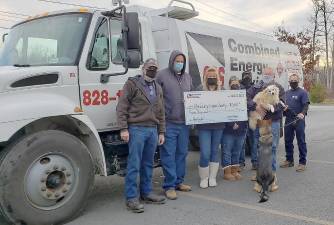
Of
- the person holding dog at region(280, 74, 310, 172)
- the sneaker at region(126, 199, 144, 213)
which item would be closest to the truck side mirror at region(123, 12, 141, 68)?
the sneaker at region(126, 199, 144, 213)

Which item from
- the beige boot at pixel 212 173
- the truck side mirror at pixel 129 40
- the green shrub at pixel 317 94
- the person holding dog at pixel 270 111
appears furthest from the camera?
the green shrub at pixel 317 94

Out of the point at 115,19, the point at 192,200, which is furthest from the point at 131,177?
the point at 115,19

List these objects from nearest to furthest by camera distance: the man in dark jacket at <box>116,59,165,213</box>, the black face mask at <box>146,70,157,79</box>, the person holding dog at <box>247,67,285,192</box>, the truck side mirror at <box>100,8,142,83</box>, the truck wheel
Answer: the truck wheel
the truck side mirror at <box>100,8,142,83</box>
the man in dark jacket at <box>116,59,165,213</box>
the black face mask at <box>146,70,157,79</box>
the person holding dog at <box>247,67,285,192</box>

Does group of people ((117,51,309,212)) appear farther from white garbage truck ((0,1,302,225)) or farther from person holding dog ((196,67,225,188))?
white garbage truck ((0,1,302,225))

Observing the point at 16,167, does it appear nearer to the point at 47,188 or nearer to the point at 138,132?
the point at 47,188

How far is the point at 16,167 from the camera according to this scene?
15.4ft

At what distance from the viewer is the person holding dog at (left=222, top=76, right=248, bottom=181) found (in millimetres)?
7312

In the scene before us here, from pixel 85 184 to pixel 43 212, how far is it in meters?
0.60

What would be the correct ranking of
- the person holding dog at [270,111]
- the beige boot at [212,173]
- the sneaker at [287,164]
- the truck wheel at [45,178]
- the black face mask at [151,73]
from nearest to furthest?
the truck wheel at [45,178], the black face mask at [151,73], the person holding dog at [270,111], the beige boot at [212,173], the sneaker at [287,164]

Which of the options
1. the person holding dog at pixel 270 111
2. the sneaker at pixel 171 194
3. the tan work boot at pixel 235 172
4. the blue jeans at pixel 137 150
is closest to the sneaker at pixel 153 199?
the sneaker at pixel 171 194

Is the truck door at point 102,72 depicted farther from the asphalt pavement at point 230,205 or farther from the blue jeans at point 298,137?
the blue jeans at point 298,137

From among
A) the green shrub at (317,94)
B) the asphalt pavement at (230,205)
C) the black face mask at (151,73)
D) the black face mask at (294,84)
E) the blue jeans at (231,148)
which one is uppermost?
the black face mask at (151,73)

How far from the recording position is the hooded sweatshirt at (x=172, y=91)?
20.2 feet

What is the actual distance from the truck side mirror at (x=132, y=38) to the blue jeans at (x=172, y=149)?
116 centimetres
